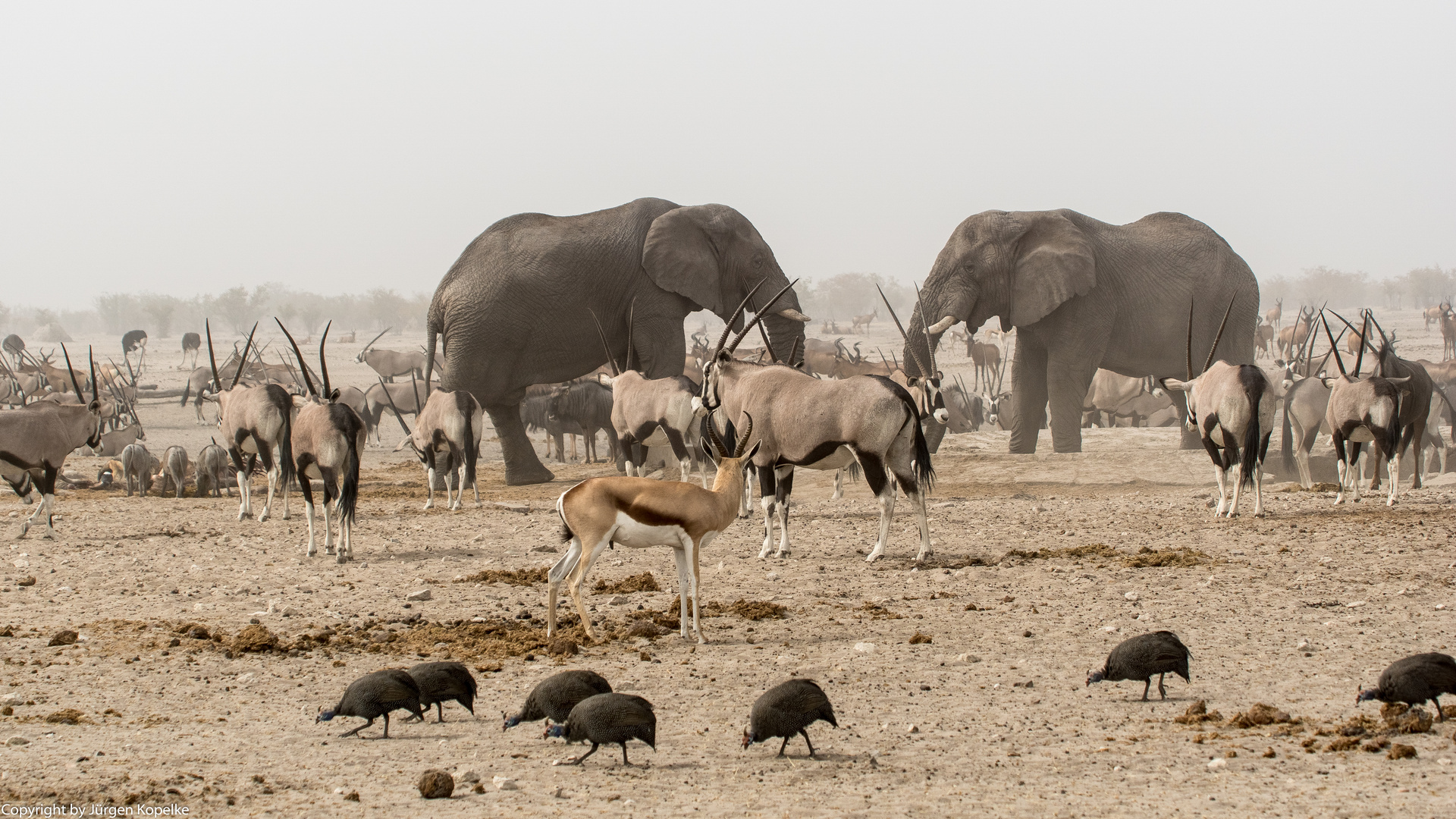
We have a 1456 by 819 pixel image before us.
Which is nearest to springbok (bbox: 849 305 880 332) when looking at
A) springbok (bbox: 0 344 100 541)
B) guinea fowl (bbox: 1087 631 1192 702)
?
springbok (bbox: 0 344 100 541)

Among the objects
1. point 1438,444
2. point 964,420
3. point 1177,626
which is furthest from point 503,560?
point 964,420

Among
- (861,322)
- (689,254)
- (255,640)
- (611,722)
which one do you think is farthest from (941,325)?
(861,322)

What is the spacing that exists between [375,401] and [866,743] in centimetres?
2623

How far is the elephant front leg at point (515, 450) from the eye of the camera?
64.5ft

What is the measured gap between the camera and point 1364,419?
1302 cm

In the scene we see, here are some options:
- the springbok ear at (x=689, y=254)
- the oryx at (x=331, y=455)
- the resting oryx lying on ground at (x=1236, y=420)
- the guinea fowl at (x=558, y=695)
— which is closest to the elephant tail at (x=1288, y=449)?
the resting oryx lying on ground at (x=1236, y=420)

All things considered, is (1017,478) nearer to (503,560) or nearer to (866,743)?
(503,560)

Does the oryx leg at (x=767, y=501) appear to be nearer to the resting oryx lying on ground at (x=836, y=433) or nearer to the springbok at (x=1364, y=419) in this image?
the resting oryx lying on ground at (x=836, y=433)

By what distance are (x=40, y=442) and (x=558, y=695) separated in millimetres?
9038

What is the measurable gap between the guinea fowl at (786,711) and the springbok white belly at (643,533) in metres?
2.15

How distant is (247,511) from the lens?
46.0 ft

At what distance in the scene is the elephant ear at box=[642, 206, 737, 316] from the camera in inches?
741

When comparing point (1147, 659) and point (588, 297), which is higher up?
point (588, 297)

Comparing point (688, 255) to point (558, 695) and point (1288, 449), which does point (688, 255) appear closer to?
point (1288, 449)
